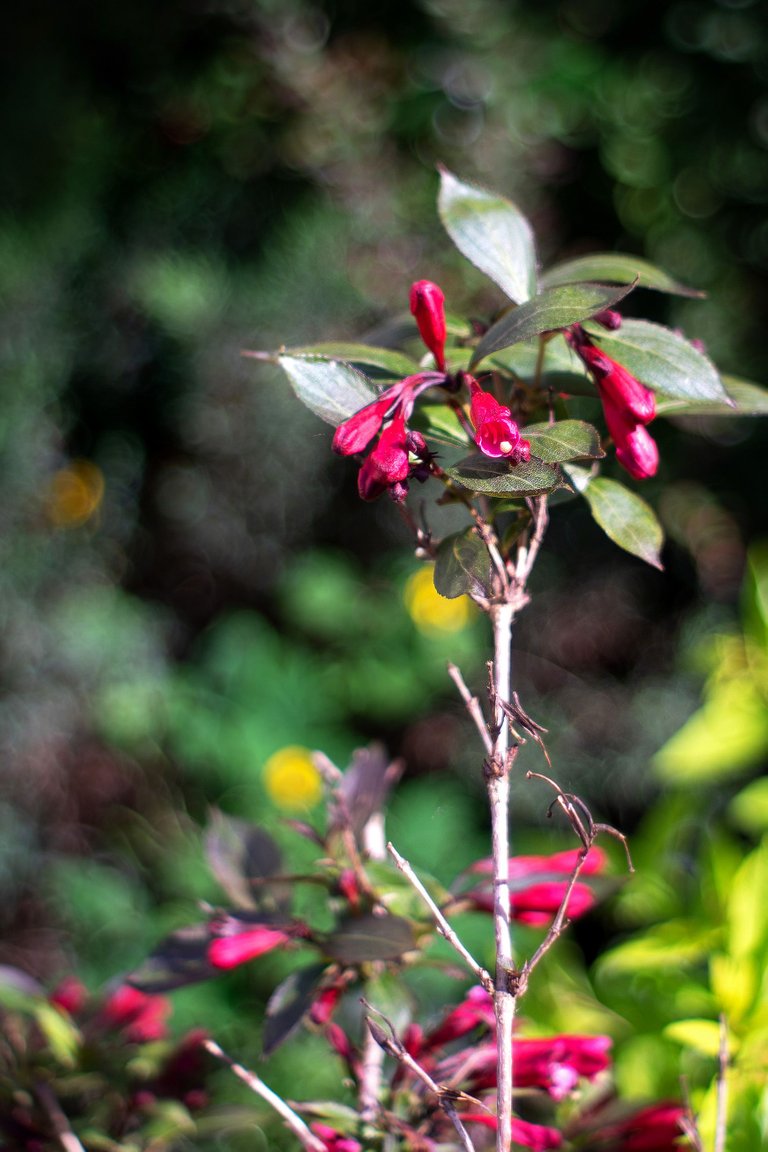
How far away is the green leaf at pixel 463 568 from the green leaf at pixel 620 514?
6 centimetres

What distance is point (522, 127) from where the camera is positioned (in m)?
1.84

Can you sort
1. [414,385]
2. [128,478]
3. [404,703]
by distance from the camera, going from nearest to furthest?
[414,385] < [404,703] < [128,478]

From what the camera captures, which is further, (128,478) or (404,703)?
(128,478)

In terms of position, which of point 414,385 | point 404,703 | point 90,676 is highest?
point 414,385

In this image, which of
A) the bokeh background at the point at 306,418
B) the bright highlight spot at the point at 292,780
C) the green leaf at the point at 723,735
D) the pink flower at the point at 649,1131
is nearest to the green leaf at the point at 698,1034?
the pink flower at the point at 649,1131

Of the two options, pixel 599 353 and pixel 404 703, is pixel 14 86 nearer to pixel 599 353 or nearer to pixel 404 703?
pixel 404 703

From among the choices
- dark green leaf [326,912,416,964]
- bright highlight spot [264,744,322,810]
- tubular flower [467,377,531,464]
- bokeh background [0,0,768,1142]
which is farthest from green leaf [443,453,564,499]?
bokeh background [0,0,768,1142]

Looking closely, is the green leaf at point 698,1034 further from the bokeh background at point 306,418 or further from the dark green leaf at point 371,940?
the bokeh background at point 306,418

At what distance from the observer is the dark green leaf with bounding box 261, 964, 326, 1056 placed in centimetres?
45

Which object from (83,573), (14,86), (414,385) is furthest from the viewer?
(14,86)

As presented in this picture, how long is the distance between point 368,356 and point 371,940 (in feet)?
0.81

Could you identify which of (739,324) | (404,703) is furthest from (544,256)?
(404,703)

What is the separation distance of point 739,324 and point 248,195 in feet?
3.16

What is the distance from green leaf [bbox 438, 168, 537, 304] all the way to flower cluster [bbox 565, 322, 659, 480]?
0.05 meters
